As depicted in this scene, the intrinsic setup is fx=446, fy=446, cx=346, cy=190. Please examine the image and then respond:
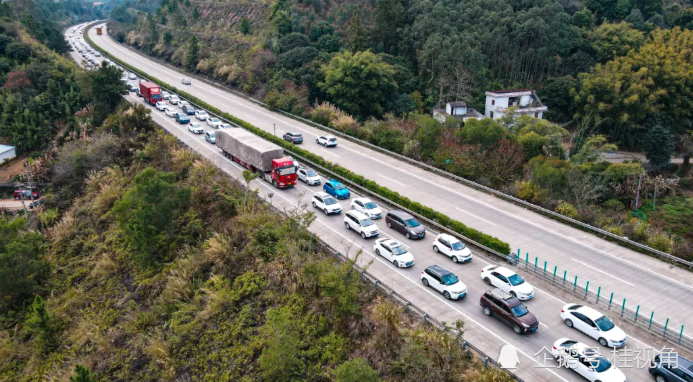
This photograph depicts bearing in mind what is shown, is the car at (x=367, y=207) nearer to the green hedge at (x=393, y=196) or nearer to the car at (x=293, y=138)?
the green hedge at (x=393, y=196)

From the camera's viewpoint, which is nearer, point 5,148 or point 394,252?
point 394,252

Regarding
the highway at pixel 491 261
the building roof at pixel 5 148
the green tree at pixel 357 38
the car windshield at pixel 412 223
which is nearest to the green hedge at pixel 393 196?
the highway at pixel 491 261

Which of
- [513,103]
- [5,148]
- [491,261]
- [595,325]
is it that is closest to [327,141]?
[491,261]

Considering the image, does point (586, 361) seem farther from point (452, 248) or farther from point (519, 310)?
point (452, 248)

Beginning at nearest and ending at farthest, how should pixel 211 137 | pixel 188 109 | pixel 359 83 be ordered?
pixel 211 137, pixel 359 83, pixel 188 109

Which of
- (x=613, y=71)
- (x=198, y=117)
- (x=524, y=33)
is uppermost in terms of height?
(x=524, y=33)

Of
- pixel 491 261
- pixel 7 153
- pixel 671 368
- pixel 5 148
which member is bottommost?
pixel 7 153

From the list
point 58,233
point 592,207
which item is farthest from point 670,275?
point 58,233

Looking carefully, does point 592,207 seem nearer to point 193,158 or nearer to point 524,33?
point 193,158
